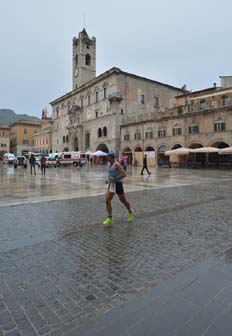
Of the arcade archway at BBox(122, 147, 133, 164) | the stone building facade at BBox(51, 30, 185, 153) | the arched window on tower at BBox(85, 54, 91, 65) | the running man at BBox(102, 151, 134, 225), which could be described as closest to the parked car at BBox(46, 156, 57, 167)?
the stone building facade at BBox(51, 30, 185, 153)

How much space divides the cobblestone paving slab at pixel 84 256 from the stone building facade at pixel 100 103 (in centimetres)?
3388

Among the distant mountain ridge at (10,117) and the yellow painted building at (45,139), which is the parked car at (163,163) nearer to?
the yellow painted building at (45,139)

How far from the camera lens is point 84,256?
12.2 ft

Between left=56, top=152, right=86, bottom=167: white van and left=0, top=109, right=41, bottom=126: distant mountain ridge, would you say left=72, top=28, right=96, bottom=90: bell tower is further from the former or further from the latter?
left=0, top=109, right=41, bottom=126: distant mountain ridge

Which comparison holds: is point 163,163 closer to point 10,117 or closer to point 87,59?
point 87,59

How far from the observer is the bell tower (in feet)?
189

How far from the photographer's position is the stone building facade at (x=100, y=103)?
43.7 m

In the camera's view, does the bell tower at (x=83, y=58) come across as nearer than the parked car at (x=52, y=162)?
No

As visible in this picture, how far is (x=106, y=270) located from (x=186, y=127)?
32526mm

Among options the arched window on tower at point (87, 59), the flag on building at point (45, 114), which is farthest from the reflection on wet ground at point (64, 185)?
the flag on building at point (45, 114)

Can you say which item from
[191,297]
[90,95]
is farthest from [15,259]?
[90,95]

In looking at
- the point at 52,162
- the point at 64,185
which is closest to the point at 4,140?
the point at 52,162

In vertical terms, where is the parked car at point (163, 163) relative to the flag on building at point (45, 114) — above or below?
below

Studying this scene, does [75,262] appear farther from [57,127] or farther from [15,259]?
[57,127]
